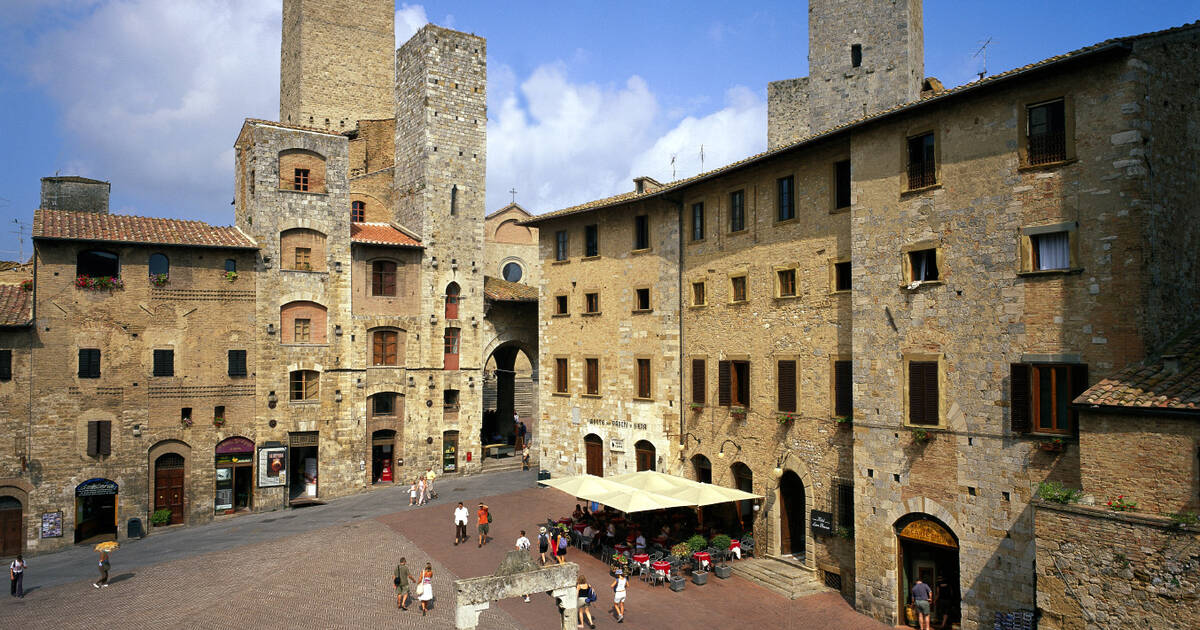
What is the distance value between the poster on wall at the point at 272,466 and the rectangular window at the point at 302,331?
4.91m

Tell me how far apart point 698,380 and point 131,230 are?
2460 cm

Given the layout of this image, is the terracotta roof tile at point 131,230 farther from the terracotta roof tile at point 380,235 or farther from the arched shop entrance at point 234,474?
the arched shop entrance at point 234,474

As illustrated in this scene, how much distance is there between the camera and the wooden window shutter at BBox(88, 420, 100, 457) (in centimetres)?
Answer: 3148

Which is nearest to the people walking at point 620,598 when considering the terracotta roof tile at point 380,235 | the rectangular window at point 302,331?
the rectangular window at point 302,331

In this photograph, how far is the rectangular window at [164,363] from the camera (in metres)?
32.8

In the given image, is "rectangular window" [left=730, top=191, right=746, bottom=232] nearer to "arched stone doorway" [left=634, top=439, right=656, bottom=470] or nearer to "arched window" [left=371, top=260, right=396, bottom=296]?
"arched stone doorway" [left=634, top=439, right=656, bottom=470]

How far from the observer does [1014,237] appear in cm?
1783

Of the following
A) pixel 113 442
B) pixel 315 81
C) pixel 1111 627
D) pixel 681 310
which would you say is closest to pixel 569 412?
pixel 681 310

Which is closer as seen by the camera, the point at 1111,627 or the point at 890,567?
the point at 1111,627

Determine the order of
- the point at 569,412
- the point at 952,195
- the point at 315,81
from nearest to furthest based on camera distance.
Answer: the point at 952,195 < the point at 569,412 < the point at 315,81

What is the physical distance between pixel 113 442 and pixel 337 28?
94.1ft

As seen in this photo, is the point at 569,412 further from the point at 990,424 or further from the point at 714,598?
the point at 990,424

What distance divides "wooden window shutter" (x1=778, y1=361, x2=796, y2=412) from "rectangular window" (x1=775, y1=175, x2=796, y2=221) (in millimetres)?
4736

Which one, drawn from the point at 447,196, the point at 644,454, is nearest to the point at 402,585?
the point at 644,454
